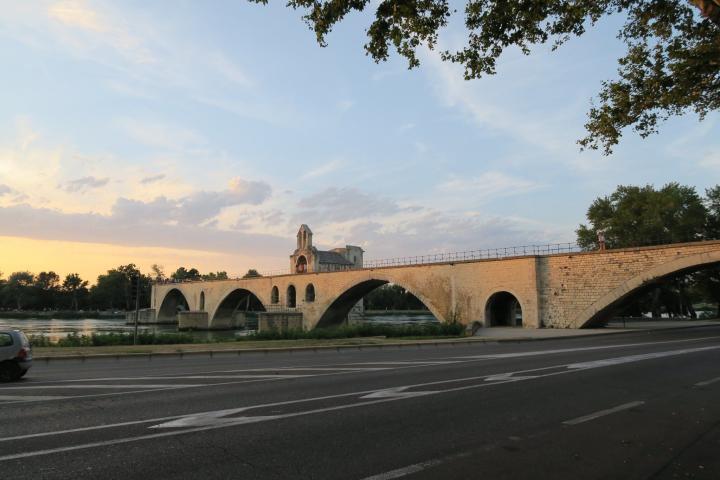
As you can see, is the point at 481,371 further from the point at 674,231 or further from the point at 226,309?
the point at 226,309

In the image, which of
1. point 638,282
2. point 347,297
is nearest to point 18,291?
point 347,297

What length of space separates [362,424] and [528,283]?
110 ft

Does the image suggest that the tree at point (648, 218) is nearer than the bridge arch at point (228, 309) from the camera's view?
Yes

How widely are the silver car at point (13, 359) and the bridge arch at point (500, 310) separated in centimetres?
3464

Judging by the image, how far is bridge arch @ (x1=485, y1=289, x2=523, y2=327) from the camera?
40.8 m

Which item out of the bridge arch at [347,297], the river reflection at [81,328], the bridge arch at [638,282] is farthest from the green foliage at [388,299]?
the bridge arch at [638,282]

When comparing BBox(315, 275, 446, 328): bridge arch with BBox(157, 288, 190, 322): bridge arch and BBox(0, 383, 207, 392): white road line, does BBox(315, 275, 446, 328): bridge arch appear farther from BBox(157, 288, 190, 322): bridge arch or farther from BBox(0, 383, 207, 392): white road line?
BBox(157, 288, 190, 322): bridge arch

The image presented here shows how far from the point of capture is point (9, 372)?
10.1 metres

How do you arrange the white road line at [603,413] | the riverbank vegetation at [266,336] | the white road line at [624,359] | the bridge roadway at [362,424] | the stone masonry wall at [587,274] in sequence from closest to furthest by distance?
the bridge roadway at [362,424] < the white road line at [603,413] < the white road line at [624,359] < the riverbank vegetation at [266,336] < the stone masonry wall at [587,274]

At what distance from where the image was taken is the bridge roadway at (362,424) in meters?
4.49

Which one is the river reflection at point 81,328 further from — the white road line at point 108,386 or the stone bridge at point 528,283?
the white road line at point 108,386

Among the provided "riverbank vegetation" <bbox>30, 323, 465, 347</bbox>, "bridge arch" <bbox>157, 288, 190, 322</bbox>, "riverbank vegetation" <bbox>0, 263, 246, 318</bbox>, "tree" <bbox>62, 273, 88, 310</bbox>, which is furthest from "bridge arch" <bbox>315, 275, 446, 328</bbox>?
"tree" <bbox>62, 273, 88, 310</bbox>

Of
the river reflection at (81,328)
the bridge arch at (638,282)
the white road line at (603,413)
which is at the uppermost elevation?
the bridge arch at (638,282)

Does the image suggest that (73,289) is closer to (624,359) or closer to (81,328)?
(81,328)
